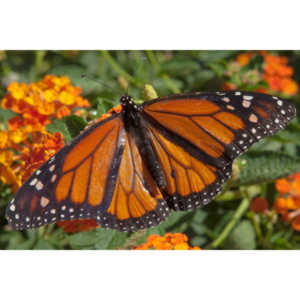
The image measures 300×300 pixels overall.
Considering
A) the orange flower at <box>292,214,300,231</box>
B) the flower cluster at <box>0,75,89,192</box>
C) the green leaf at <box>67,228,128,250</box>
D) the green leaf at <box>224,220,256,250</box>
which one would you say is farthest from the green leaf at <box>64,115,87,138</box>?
the orange flower at <box>292,214,300,231</box>

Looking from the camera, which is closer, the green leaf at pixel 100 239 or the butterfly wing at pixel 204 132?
the butterfly wing at pixel 204 132

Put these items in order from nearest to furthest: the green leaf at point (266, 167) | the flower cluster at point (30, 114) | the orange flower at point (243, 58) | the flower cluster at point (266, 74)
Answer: the flower cluster at point (30, 114), the green leaf at point (266, 167), the flower cluster at point (266, 74), the orange flower at point (243, 58)

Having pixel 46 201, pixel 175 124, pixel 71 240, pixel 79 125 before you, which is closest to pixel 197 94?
pixel 175 124

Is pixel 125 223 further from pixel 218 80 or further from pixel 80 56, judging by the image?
pixel 80 56

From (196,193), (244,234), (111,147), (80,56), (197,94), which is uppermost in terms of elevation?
(80,56)

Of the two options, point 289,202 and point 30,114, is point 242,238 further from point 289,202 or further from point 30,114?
point 30,114

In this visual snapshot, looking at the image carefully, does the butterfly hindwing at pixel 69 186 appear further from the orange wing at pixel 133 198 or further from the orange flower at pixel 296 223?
the orange flower at pixel 296 223

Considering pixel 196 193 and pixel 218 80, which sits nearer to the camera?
pixel 196 193

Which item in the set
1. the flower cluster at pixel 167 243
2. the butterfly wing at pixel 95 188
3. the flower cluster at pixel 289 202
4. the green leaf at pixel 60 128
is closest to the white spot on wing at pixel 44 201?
the butterfly wing at pixel 95 188
